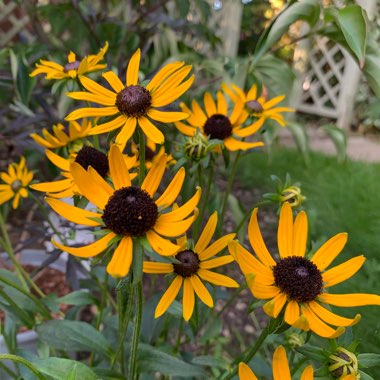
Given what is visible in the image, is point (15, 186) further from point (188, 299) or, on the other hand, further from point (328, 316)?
point (328, 316)

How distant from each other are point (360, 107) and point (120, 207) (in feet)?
12.6

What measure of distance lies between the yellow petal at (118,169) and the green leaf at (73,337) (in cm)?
27

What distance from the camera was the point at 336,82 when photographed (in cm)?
402

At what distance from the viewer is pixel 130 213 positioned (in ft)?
1.23

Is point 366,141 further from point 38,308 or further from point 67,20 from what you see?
point 38,308

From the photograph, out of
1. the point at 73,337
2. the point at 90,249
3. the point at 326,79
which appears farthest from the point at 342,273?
the point at 326,79

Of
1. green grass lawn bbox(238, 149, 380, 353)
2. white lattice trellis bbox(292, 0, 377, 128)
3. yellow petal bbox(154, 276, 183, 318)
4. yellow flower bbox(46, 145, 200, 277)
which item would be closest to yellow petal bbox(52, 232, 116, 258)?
yellow flower bbox(46, 145, 200, 277)

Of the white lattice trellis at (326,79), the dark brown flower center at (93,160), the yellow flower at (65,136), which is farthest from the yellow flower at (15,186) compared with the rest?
the white lattice trellis at (326,79)

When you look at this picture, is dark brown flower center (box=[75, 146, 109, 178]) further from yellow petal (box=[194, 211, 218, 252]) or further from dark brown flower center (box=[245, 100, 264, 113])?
dark brown flower center (box=[245, 100, 264, 113])

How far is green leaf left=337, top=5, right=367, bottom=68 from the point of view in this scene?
0.50m

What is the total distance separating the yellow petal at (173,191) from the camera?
1.36 feet

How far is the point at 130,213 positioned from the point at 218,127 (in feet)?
0.90

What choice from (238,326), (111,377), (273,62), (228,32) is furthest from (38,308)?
(228,32)

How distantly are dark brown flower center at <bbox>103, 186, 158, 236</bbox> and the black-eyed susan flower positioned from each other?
2.7 inches
